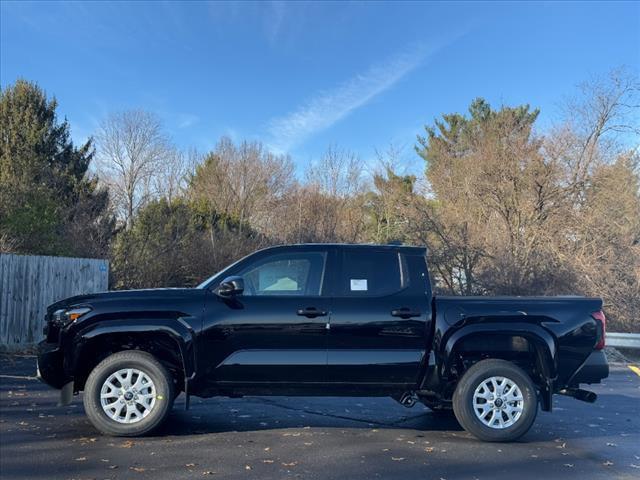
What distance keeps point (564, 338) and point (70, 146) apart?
28042 millimetres

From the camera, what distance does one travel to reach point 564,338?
20.0 feet

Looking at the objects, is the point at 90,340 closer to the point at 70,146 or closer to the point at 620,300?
the point at 620,300

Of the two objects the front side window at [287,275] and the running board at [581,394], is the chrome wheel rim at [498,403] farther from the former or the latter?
the front side window at [287,275]

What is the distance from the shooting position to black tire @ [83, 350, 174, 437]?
19.1ft

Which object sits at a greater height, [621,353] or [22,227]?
[22,227]

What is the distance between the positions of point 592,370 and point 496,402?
105 cm

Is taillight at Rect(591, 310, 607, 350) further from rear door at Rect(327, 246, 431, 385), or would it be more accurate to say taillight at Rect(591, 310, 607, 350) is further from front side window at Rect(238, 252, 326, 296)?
front side window at Rect(238, 252, 326, 296)

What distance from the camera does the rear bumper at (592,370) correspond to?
609 cm

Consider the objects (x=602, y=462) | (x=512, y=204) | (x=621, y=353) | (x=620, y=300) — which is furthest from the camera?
(x=512, y=204)

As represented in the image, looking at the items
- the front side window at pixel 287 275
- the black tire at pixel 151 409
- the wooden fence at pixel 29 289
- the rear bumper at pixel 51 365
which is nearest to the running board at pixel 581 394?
the front side window at pixel 287 275

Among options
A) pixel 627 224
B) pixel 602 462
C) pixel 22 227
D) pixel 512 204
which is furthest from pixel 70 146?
pixel 602 462

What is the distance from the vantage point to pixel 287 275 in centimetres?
626

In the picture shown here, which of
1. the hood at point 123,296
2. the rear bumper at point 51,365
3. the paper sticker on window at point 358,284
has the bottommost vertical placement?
the rear bumper at point 51,365

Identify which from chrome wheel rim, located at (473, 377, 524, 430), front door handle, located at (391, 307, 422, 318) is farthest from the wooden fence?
chrome wheel rim, located at (473, 377, 524, 430)
